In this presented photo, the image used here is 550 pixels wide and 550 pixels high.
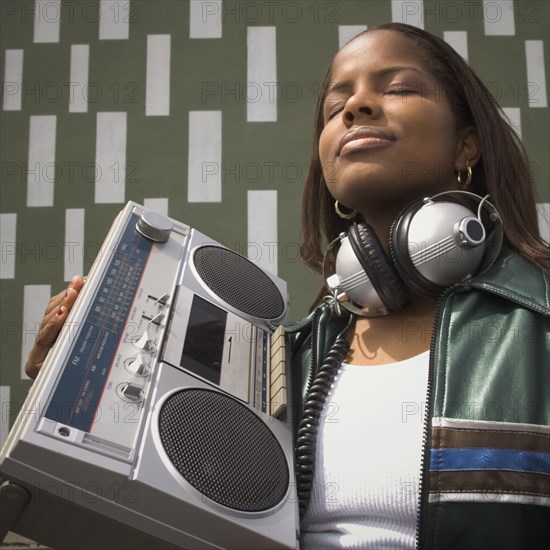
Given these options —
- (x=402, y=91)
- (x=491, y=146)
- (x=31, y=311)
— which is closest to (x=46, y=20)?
(x=31, y=311)

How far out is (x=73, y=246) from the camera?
5.17 feet

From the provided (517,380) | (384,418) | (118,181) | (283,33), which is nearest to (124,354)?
(384,418)

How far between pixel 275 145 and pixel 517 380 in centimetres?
97

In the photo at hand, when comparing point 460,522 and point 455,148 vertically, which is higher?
point 455,148

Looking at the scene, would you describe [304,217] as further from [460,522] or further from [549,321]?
[460,522]

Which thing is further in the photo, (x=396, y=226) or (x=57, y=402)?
(x=396, y=226)

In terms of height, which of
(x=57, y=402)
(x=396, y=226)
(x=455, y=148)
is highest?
(x=455, y=148)

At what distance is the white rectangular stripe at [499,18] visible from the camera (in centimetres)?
165

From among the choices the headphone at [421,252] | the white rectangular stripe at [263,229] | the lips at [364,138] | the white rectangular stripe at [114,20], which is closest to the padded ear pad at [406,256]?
the headphone at [421,252]

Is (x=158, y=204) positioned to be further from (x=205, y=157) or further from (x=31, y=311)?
(x=31, y=311)

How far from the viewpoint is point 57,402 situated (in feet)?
2.19

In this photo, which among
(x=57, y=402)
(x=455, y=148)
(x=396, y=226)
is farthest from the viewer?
(x=455, y=148)

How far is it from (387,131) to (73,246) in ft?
2.85

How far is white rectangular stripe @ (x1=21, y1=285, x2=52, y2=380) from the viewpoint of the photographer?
154 cm
